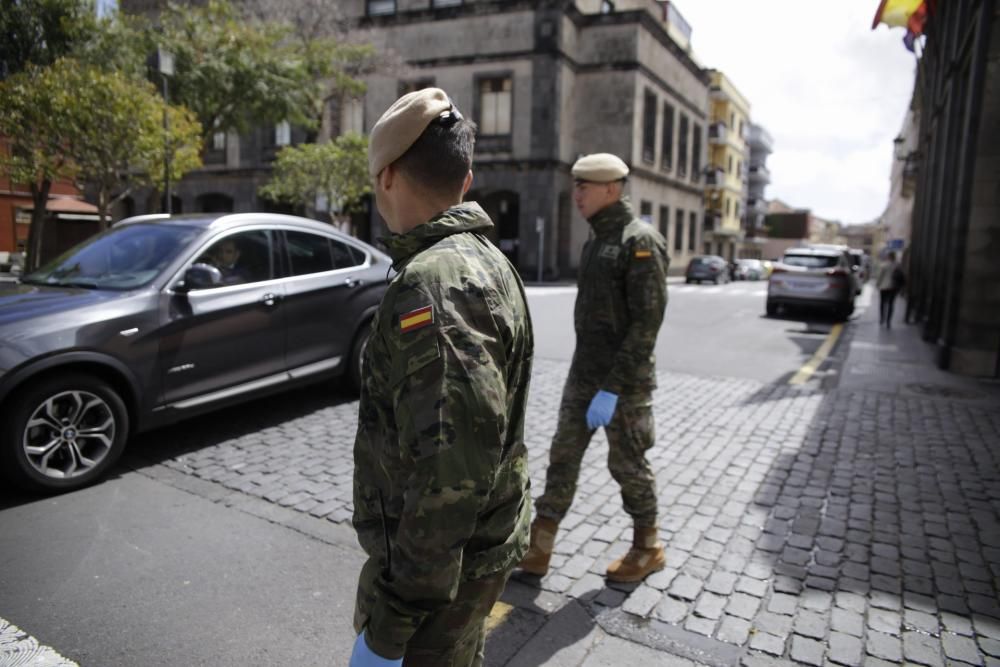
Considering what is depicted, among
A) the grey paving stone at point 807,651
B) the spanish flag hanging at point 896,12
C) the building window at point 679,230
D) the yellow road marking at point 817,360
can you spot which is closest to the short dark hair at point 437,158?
the grey paving stone at point 807,651

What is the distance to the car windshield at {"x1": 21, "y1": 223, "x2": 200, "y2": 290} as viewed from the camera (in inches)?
189

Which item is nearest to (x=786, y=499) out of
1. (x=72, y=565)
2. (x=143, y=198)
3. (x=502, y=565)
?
(x=502, y=565)

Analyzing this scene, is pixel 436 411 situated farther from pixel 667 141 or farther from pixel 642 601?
pixel 667 141

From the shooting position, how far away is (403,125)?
142 cm

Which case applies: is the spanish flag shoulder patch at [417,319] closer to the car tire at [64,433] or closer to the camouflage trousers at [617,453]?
the camouflage trousers at [617,453]

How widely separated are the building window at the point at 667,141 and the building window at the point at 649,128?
64.9 inches

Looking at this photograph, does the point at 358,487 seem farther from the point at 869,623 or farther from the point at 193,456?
the point at 193,456

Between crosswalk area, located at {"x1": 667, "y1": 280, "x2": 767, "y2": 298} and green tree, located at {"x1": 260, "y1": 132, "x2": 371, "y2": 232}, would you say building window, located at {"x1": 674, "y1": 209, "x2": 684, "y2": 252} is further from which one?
green tree, located at {"x1": 260, "y1": 132, "x2": 371, "y2": 232}

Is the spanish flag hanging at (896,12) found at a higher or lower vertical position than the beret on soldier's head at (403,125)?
higher

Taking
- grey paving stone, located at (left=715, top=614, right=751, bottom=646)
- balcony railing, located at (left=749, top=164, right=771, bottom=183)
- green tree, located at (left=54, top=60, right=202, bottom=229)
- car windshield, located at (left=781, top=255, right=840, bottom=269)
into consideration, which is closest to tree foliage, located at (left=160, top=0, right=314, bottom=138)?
green tree, located at (left=54, top=60, right=202, bottom=229)

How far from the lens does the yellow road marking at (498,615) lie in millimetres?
2803

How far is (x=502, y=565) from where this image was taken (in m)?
1.54

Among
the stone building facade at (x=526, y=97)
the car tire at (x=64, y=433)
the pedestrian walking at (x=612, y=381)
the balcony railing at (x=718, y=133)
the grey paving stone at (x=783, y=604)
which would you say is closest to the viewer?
the grey paving stone at (x=783, y=604)

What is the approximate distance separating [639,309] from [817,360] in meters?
8.43
